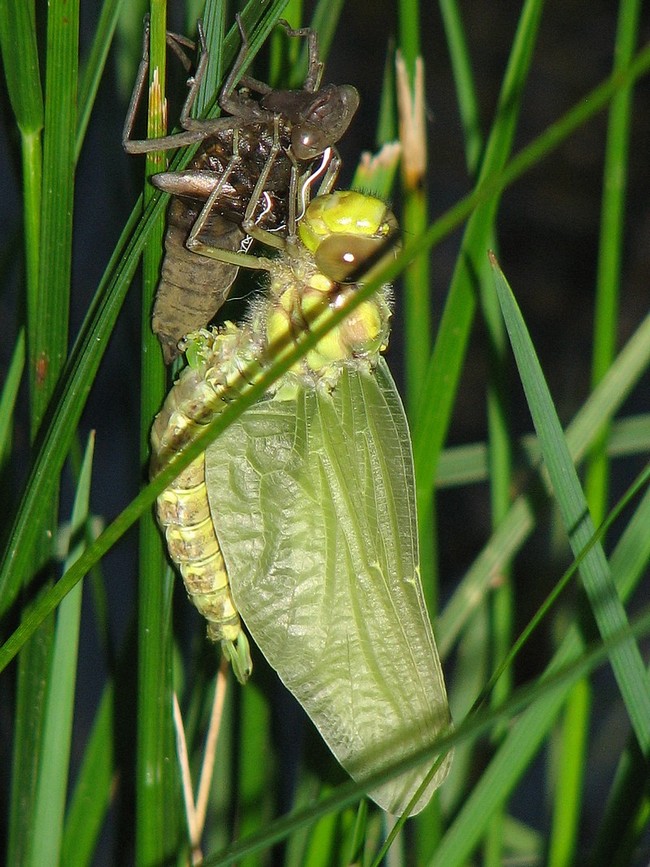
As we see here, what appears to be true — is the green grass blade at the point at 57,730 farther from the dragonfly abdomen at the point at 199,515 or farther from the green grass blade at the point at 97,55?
the green grass blade at the point at 97,55

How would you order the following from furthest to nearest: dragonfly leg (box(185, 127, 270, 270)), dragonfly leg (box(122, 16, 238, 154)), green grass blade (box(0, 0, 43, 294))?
dragonfly leg (box(185, 127, 270, 270)) → dragonfly leg (box(122, 16, 238, 154)) → green grass blade (box(0, 0, 43, 294))

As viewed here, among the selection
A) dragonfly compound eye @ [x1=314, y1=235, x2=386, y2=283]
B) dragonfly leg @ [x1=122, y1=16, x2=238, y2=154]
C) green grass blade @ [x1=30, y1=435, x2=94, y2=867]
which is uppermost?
dragonfly leg @ [x1=122, y1=16, x2=238, y2=154]

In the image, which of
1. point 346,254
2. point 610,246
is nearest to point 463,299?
point 346,254

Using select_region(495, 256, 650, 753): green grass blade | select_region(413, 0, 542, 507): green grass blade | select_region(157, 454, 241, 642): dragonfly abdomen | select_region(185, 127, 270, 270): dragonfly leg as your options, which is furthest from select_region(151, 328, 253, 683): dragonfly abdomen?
select_region(495, 256, 650, 753): green grass blade

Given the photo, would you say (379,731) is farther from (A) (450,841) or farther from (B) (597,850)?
→ (B) (597,850)

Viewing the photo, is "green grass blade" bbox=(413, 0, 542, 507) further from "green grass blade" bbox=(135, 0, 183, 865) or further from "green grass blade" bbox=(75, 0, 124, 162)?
"green grass blade" bbox=(75, 0, 124, 162)

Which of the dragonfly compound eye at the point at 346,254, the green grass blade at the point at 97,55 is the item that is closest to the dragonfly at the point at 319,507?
the dragonfly compound eye at the point at 346,254

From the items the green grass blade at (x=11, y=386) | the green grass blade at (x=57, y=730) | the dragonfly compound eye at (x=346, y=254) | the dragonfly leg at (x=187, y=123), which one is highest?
the dragonfly leg at (x=187, y=123)
